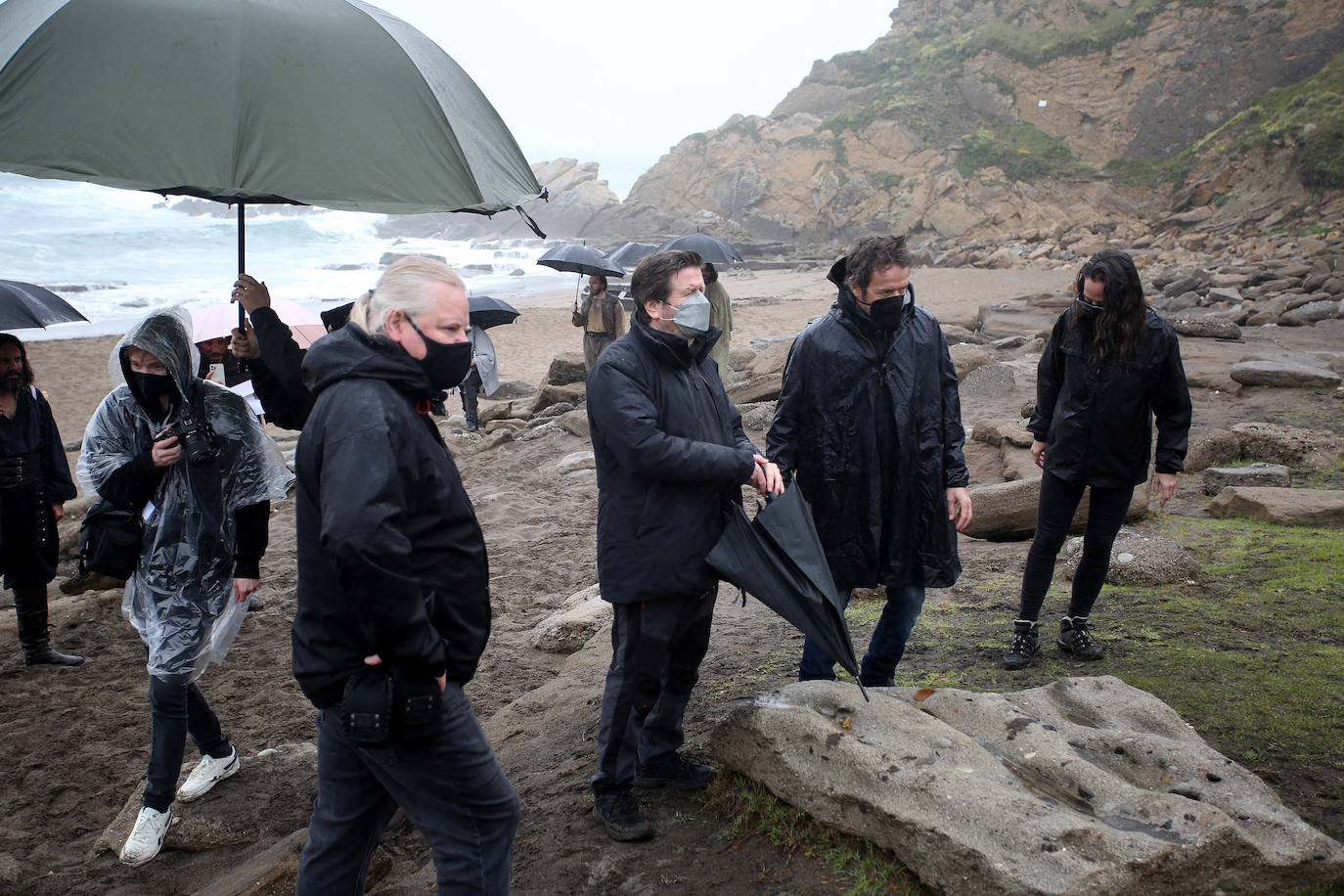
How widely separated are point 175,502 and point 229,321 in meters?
2.80

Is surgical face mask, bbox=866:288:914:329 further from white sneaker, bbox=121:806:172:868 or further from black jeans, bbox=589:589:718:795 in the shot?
white sneaker, bbox=121:806:172:868

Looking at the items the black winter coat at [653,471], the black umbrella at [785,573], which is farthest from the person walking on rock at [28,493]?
the black umbrella at [785,573]

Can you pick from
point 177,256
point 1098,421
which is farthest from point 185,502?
point 177,256

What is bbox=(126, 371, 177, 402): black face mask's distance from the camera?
2971 mm

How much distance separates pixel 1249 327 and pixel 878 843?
43.0ft

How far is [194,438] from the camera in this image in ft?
9.78

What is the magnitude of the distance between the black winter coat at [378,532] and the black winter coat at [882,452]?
1.49m

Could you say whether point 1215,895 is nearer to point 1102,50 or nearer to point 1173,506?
point 1173,506

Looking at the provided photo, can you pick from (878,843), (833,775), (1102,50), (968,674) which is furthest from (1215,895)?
(1102,50)

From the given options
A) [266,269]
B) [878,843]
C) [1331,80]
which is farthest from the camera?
[266,269]

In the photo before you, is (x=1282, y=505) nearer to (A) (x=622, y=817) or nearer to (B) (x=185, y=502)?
(A) (x=622, y=817)

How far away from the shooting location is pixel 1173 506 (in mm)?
6082

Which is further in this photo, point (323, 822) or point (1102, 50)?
point (1102, 50)

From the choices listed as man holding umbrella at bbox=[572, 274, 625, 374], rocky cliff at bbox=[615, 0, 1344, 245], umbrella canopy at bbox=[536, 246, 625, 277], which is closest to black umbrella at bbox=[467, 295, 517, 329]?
umbrella canopy at bbox=[536, 246, 625, 277]
